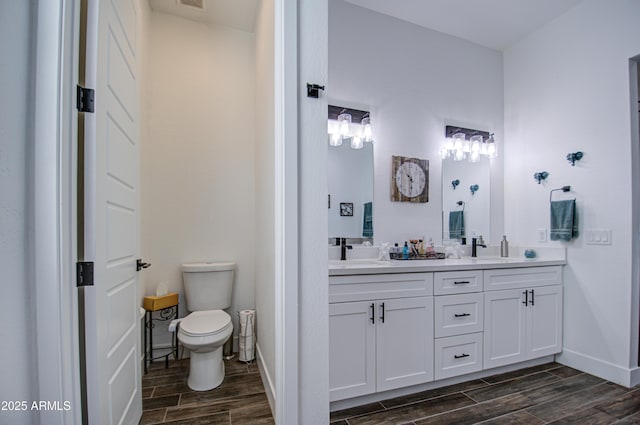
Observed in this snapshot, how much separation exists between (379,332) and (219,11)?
286 cm

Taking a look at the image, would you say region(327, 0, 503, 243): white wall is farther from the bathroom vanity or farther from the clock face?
the bathroom vanity

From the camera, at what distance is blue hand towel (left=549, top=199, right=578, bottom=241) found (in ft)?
7.88

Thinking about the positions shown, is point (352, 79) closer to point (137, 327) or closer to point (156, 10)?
point (156, 10)

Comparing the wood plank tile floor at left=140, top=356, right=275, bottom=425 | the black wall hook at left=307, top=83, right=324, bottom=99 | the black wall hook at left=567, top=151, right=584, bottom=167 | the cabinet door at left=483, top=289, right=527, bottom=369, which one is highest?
the black wall hook at left=307, top=83, right=324, bottom=99

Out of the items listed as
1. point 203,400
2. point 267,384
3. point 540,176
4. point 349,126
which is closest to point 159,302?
point 203,400

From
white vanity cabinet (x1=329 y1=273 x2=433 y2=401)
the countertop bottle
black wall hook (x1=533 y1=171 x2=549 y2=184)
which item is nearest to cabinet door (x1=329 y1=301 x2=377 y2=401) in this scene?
white vanity cabinet (x1=329 y1=273 x2=433 y2=401)

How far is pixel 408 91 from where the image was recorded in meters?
2.68

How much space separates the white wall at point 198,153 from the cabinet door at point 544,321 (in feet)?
7.76

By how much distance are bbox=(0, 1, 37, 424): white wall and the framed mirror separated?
5.94 feet

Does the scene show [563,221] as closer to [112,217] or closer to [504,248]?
[504,248]

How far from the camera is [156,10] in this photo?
8.08 ft

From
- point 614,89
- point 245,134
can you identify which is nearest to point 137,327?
point 245,134

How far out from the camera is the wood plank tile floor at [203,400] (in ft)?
5.32

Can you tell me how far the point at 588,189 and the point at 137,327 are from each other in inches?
135
